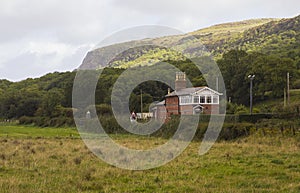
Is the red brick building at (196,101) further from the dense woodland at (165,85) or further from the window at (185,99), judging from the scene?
the dense woodland at (165,85)

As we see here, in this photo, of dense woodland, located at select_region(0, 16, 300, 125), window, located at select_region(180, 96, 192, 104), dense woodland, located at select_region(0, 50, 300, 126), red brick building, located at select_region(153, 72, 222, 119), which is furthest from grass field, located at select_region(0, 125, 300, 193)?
window, located at select_region(180, 96, 192, 104)

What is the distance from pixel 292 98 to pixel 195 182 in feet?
219

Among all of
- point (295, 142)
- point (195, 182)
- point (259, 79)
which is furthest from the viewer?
point (259, 79)

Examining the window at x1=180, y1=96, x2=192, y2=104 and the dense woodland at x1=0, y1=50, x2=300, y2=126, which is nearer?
the window at x1=180, y1=96, x2=192, y2=104

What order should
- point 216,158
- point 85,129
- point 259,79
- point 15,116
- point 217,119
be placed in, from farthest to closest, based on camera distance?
point 15,116 → point 259,79 → point 85,129 → point 217,119 → point 216,158

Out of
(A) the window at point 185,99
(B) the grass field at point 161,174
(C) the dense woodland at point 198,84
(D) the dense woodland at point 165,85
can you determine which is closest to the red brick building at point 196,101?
(A) the window at point 185,99

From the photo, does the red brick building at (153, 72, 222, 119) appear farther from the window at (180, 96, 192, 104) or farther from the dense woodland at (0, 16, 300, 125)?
the dense woodland at (0, 16, 300, 125)

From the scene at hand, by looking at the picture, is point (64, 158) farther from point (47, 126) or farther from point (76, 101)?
point (76, 101)

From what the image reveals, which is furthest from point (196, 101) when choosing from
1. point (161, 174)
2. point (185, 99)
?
point (161, 174)

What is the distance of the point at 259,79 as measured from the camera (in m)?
85.9

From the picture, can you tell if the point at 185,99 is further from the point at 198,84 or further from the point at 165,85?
the point at 165,85

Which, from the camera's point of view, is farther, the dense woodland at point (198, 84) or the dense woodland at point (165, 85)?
the dense woodland at point (198, 84)

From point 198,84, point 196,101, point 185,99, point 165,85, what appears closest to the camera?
point 196,101

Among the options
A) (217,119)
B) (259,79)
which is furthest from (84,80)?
(217,119)
